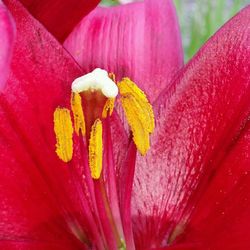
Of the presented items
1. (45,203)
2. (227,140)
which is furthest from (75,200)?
(227,140)

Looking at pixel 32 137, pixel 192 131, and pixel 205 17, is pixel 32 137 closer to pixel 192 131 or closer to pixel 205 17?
pixel 192 131

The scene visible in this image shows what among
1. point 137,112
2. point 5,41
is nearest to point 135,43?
point 137,112

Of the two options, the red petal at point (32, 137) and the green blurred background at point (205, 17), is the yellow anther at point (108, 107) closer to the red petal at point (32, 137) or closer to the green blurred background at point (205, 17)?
the red petal at point (32, 137)

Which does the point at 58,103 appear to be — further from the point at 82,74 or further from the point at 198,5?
the point at 198,5

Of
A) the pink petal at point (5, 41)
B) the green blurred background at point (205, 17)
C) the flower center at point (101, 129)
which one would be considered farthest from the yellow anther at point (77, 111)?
the green blurred background at point (205, 17)

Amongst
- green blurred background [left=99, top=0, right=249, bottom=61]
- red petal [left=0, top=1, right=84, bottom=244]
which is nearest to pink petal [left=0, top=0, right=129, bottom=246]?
red petal [left=0, top=1, right=84, bottom=244]

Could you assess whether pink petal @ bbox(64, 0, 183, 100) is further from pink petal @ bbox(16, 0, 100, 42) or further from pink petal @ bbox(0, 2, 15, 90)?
pink petal @ bbox(0, 2, 15, 90)
